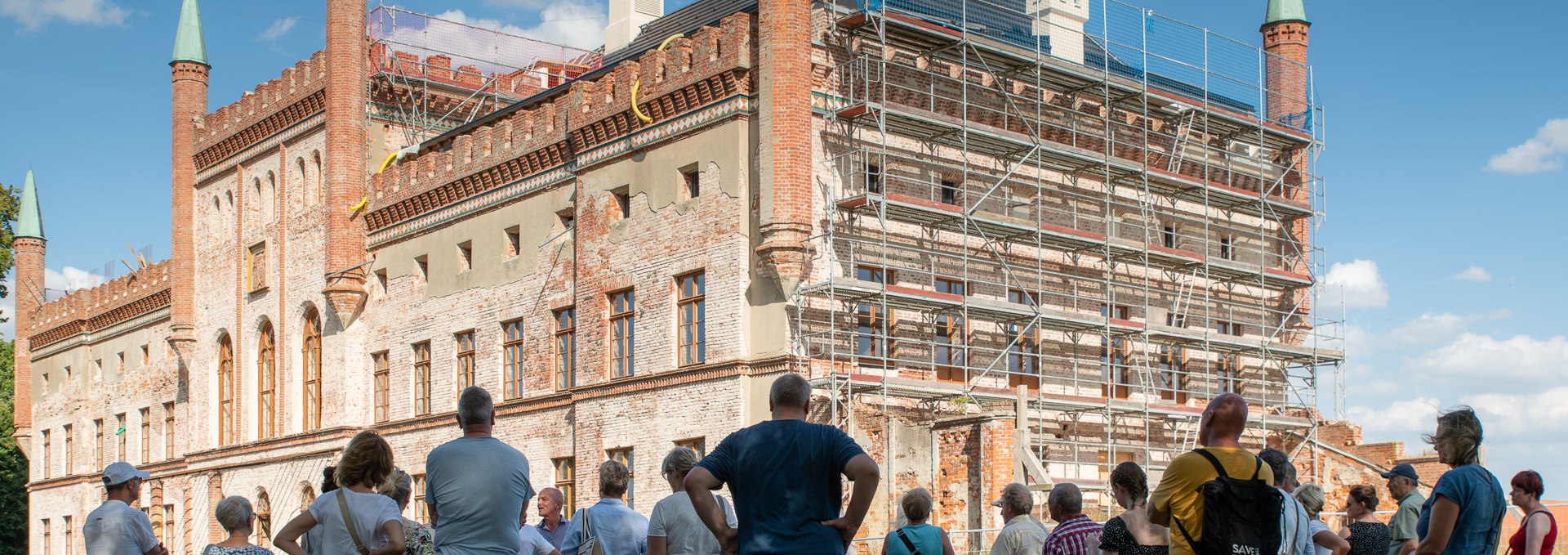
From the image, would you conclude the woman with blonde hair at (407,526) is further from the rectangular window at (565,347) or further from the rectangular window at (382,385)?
the rectangular window at (382,385)

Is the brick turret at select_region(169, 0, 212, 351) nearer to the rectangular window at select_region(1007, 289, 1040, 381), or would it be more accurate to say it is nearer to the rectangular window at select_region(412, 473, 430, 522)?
the rectangular window at select_region(412, 473, 430, 522)

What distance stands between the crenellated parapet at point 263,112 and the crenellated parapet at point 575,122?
2742 millimetres

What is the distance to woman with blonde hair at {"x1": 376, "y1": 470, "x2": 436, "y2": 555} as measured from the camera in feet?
29.0

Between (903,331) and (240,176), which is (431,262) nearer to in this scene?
(240,176)

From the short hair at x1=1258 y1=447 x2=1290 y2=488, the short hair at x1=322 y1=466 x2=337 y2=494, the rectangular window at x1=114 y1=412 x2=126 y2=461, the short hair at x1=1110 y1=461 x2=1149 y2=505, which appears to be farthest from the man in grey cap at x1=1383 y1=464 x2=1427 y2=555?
the rectangular window at x1=114 y1=412 x2=126 y2=461

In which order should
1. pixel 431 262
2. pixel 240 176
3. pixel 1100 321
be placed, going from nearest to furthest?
pixel 1100 321 < pixel 431 262 < pixel 240 176

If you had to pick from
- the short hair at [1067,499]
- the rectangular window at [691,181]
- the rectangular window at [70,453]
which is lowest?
the rectangular window at [70,453]

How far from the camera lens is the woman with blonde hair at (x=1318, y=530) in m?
8.91

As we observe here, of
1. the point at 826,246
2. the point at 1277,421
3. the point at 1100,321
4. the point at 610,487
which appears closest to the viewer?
the point at 610,487

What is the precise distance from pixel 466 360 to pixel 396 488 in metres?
24.9

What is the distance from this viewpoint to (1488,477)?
7906 millimetres

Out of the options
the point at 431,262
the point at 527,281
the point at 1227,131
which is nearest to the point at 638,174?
the point at 527,281

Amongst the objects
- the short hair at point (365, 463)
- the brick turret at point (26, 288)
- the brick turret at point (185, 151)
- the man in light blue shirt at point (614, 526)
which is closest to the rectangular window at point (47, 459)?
the brick turret at point (26, 288)

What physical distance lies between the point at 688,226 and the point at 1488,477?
20.3 meters
